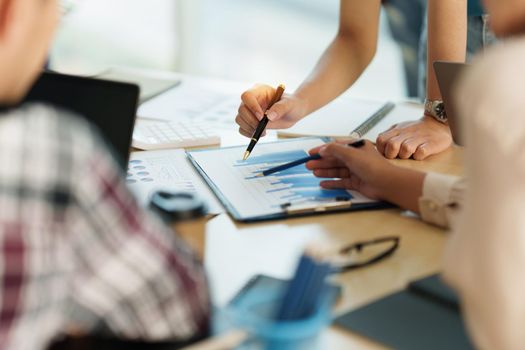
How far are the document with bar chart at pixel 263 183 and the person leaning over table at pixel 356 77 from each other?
0.09 metres

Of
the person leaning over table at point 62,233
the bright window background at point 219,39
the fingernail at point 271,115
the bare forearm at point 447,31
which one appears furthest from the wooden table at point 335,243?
the bright window background at point 219,39

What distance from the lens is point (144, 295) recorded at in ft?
2.48

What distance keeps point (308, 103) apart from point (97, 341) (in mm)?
1008

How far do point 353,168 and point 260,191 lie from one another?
0.17 m

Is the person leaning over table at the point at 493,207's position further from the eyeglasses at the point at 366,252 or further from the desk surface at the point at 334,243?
the eyeglasses at the point at 366,252

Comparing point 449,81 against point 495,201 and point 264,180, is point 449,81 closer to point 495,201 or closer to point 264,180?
point 264,180

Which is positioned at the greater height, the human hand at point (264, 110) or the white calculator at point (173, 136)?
the human hand at point (264, 110)

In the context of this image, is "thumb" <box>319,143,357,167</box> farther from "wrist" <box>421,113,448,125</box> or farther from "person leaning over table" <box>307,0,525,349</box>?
"person leaning over table" <box>307,0,525,349</box>

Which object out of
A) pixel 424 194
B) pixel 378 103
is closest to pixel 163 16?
pixel 378 103

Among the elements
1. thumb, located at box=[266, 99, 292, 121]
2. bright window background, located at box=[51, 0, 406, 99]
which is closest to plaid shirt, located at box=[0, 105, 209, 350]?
thumb, located at box=[266, 99, 292, 121]

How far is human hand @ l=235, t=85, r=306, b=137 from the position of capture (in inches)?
63.3

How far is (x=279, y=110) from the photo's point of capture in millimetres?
1611

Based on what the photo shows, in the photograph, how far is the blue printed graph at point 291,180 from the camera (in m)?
1.32

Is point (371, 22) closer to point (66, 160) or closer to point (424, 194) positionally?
point (424, 194)
